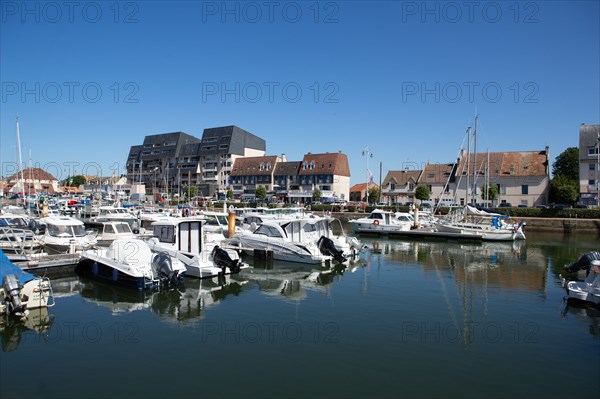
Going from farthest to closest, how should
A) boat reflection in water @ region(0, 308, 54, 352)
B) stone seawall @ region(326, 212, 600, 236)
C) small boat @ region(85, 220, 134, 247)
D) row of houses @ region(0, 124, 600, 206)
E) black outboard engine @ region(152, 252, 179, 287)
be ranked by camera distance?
row of houses @ region(0, 124, 600, 206) → stone seawall @ region(326, 212, 600, 236) → small boat @ region(85, 220, 134, 247) → black outboard engine @ region(152, 252, 179, 287) → boat reflection in water @ region(0, 308, 54, 352)

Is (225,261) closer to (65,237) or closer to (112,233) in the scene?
(112,233)

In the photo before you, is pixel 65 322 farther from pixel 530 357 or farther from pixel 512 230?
pixel 512 230

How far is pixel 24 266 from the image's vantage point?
67.4 ft

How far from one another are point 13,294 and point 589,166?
73.6m

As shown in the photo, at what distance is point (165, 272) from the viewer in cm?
1923

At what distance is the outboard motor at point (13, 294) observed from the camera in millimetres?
14531

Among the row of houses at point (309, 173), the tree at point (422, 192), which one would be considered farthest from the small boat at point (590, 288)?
the tree at point (422, 192)

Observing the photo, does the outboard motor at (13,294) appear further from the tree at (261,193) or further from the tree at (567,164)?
the tree at (567,164)

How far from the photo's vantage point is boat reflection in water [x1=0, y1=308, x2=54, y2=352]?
13.0 metres

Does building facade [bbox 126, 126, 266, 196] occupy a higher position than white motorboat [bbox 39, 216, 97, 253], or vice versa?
building facade [bbox 126, 126, 266, 196]

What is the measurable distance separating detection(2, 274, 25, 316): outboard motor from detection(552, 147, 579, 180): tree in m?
87.5

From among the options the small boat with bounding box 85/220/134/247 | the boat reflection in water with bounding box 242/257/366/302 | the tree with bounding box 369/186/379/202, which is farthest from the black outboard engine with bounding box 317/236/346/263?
the tree with bounding box 369/186/379/202

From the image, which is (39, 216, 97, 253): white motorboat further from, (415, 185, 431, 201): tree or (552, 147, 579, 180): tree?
(552, 147, 579, 180): tree

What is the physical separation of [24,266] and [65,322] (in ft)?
24.0
